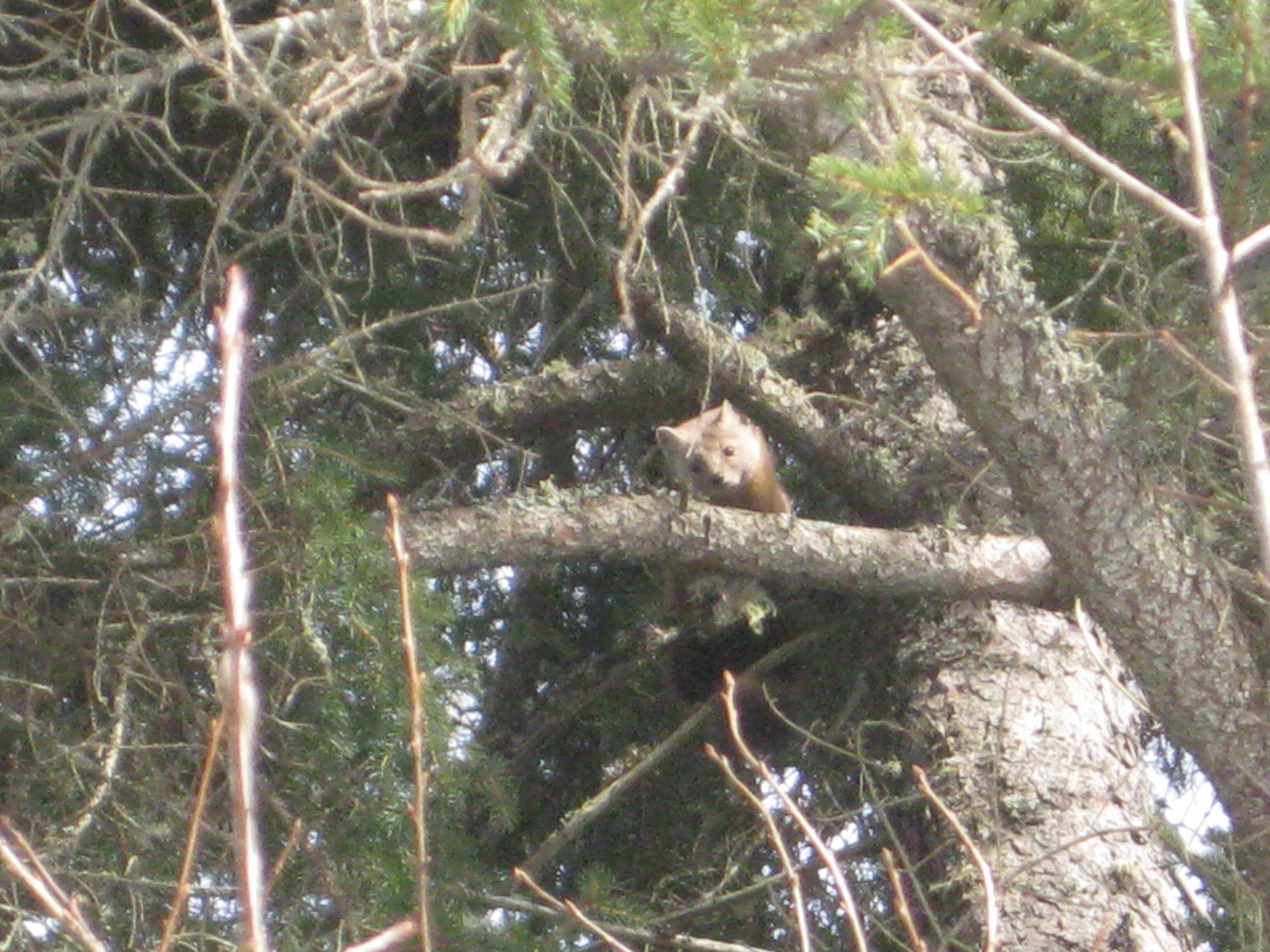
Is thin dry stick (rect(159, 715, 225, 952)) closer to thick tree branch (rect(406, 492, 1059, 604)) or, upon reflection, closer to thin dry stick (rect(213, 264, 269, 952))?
thin dry stick (rect(213, 264, 269, 952))

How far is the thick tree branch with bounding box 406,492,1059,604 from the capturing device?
3.75m

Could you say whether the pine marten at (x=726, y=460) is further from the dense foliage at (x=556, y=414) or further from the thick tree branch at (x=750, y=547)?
the thick tree branch at (x=750, y=547)

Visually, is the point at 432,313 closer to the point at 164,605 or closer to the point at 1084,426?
the point at 164,605

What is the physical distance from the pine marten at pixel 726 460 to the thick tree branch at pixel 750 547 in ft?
2.66

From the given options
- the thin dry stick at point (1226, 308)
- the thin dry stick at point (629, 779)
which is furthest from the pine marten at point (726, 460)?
the thin dry stick at point (1226, 308)

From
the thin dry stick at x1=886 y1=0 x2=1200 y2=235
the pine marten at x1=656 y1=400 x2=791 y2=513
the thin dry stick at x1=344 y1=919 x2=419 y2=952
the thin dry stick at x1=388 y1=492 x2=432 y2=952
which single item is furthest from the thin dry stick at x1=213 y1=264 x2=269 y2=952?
the pine marten at x1=656 y1=400 x2=791 y2=513

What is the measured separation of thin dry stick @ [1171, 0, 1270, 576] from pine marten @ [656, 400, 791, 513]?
10.2 ft

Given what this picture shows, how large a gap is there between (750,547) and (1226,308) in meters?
2.40

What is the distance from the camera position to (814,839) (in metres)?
1.86

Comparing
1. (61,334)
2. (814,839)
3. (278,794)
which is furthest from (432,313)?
(814,839)

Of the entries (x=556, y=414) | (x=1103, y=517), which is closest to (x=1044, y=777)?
(x=1103, y=517)

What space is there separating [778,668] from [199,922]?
6.56 feet

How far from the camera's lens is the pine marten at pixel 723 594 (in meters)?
4.05

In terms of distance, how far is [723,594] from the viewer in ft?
13.1
